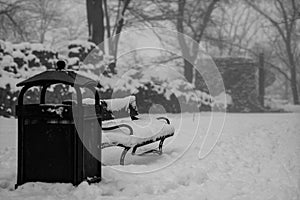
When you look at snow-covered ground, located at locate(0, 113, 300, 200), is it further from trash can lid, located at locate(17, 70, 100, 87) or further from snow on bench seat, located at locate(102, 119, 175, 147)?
trash can lid, located at locate(17, 70, 100, 87)

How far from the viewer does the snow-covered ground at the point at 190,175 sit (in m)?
3.88

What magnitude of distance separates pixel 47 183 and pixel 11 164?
1215 mm

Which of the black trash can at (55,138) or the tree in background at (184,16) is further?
the tree in background at (184,16)

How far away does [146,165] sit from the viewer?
16.9 ft

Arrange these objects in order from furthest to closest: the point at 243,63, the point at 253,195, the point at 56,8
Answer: the point at 56,8 → the point at 243,63 → the point at 253,195

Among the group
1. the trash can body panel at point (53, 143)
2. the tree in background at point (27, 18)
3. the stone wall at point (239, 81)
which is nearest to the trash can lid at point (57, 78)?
the trash can body panel at point (53, 143)

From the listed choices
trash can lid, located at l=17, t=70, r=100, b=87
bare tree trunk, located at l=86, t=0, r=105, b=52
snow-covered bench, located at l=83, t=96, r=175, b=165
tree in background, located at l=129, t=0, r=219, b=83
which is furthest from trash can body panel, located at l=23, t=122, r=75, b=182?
tree in background, located at l=129, t=0, r=219, b=83

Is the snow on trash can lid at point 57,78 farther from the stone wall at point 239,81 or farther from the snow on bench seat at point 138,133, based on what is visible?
the stone wall at point 239,81

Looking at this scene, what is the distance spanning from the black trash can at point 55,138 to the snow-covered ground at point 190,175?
12 cm

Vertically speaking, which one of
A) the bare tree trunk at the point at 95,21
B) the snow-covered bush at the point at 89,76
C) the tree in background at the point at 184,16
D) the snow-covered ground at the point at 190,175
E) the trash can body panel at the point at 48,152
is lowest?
the snow-covered ground at the point at 190,175

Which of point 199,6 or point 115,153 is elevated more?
point 199,6

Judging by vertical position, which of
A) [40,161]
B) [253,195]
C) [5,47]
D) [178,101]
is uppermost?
[5,47]

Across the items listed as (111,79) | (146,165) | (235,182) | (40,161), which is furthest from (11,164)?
(111,79)

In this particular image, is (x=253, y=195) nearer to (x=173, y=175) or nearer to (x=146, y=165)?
(x=173, y=175)
